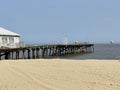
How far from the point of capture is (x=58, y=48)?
64.0 meters
